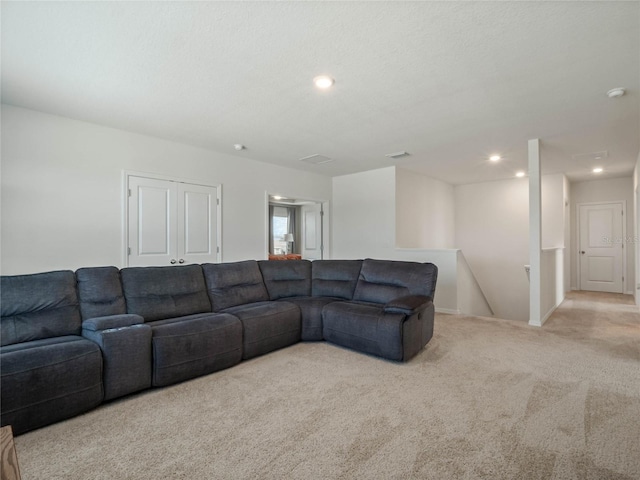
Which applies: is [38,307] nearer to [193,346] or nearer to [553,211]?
[193,346]

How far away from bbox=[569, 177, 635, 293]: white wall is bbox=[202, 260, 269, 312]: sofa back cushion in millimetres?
7249

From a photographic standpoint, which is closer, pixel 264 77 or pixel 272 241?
pixel 264 77

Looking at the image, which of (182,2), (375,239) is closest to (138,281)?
(182,2)

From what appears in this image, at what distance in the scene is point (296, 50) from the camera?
231 centimetres

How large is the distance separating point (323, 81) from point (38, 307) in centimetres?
291

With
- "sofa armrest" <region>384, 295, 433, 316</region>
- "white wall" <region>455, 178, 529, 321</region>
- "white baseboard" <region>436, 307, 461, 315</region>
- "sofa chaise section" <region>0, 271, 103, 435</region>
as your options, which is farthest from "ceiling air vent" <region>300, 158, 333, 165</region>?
"white wall" <region>455, 178, 529, 321</region>

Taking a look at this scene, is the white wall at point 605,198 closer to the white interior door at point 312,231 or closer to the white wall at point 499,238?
the white wall at point 499,238

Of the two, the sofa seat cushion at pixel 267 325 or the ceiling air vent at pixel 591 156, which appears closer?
the sofa seat cushion at pixel 267 325

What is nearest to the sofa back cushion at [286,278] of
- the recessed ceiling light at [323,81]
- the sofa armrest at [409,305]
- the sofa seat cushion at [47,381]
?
the sofa armrest at [409,305]

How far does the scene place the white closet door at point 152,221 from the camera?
409 cm

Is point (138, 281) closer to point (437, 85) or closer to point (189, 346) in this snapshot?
point (189, 346)

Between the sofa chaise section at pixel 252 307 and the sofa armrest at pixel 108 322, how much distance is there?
2.99ft

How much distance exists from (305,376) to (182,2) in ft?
9.05

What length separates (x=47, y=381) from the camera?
2066 millimetres
